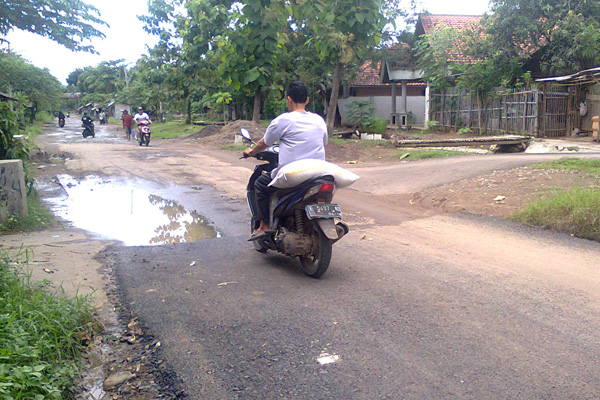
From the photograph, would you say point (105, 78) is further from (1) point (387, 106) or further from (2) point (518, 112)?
(2) point (518, 112)

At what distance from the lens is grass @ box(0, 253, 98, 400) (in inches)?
105

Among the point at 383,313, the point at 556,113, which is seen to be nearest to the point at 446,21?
the point at 556,113

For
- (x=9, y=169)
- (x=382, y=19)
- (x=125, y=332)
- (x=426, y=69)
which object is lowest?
(x=125, y=332)

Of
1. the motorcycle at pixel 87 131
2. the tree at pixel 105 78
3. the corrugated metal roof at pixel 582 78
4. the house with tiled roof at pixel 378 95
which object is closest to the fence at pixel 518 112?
the corrugated metal roof at pixel 582 78

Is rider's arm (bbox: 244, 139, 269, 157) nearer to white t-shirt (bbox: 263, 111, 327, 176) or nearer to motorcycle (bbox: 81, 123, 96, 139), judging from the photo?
white t-shirt (bbox: 263, 111, 327, 176)

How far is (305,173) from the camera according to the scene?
4516 millimetres

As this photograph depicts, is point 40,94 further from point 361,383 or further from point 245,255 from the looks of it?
point 361,383

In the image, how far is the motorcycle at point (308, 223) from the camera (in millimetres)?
4492

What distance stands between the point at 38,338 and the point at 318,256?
7.73 ft

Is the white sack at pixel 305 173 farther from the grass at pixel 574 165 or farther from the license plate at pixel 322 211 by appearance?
the grass at pixel 574 165

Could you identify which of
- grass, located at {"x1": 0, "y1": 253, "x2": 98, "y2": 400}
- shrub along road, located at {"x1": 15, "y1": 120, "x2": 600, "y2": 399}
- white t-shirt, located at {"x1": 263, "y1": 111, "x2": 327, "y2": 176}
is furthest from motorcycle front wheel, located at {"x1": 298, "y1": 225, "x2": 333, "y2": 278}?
grass, located at {"x1": 0, "y1": 253, "x2": 98, "y2": 400}

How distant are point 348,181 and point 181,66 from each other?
89.5 feet

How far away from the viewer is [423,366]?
118 inches

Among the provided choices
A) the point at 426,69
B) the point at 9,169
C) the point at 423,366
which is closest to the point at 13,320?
the point at 423,366
